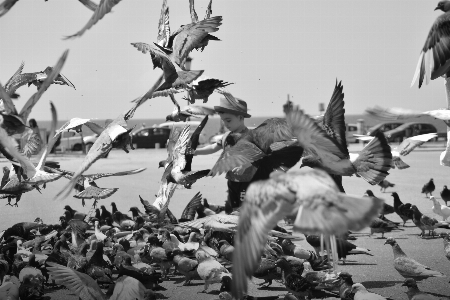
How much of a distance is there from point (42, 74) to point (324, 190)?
3.63 m

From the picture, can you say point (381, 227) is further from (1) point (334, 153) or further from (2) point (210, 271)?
(1) point (334, 153)

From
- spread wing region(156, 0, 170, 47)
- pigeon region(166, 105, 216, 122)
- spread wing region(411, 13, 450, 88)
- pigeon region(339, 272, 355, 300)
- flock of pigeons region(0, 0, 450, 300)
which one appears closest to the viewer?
flock of pigeons region(0, 0, 450, 300)

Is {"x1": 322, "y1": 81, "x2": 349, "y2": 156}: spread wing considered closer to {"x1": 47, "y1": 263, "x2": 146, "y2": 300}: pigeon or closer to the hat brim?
the hat brim

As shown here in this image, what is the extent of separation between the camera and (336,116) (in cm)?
550

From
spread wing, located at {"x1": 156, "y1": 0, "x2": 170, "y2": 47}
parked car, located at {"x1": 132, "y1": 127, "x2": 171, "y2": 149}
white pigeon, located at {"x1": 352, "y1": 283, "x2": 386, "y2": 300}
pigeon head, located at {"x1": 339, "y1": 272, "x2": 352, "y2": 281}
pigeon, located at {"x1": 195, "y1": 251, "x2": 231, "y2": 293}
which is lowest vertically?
parked car, located at {"x1": 132, "y1": 127, "x2": 171, "y2": 149}

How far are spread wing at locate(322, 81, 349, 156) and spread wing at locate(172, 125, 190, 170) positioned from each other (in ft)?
4.82

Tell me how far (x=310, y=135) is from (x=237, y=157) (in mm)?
1058

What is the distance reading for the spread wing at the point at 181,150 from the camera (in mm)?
6098

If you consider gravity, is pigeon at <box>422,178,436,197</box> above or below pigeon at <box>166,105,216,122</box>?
below

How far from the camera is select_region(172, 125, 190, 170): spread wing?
6.10m

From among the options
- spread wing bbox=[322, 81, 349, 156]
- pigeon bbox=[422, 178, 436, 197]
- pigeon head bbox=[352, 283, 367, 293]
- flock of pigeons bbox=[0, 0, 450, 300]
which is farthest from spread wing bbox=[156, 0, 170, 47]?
pigeon bbox=[422, 178, 436, 197]

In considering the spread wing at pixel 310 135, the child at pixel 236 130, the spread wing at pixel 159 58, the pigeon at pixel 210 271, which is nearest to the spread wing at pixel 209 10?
the spread wing at pixel 159 58

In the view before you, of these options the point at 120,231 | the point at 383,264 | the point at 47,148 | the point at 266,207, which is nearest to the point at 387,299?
the point at 383,264

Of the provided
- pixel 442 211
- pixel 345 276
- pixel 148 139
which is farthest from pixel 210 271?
pixel 148 139
